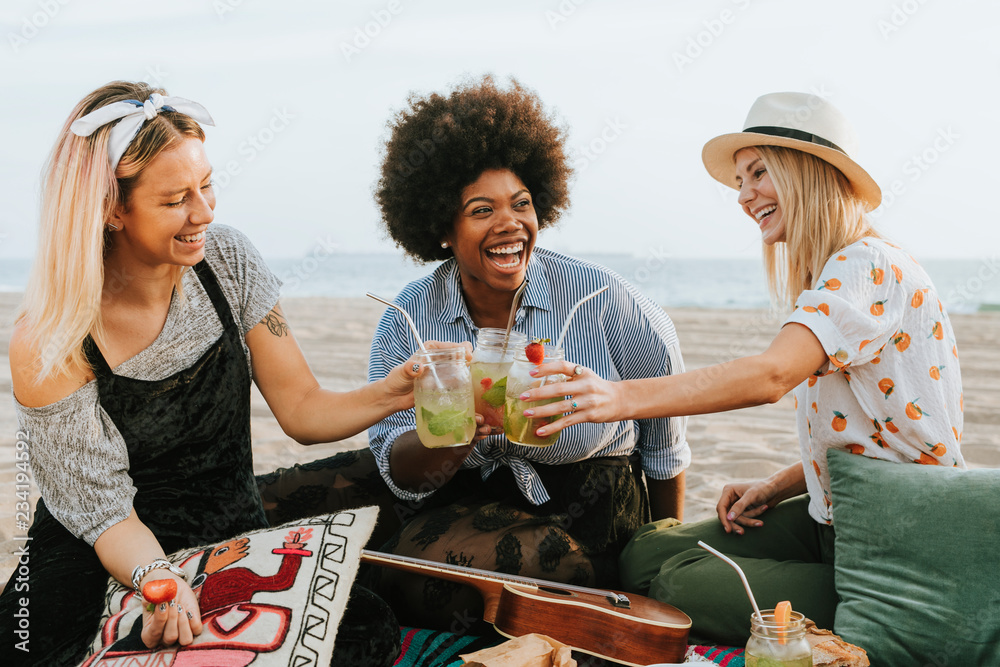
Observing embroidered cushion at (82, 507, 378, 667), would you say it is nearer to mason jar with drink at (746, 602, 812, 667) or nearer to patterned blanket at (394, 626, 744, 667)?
patterned blanket at (394, 626, 744, 667)

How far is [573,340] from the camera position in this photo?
11.1 ft

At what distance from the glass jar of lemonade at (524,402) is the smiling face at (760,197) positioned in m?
1.04

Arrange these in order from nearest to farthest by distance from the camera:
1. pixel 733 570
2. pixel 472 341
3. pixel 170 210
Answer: pixel 170 210, pixel 733 570, pixel 472 341

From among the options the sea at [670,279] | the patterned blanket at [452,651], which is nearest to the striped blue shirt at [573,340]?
the patterned blanket at [452,651]

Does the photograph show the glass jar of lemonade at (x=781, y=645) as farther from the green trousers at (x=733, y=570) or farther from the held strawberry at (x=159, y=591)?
the held strawberry at (x=159, y=591)

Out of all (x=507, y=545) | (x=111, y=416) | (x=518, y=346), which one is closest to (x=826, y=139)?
(x=518, y=346)

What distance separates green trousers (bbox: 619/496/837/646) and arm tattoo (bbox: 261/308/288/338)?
5.25ft

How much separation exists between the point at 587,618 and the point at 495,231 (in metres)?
1.54

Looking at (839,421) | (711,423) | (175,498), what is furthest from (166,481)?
(711,423)

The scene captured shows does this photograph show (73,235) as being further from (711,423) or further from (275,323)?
(711,423)

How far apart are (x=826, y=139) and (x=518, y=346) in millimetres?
1266

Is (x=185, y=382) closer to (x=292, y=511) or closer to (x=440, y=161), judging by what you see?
(x=292, y=511)

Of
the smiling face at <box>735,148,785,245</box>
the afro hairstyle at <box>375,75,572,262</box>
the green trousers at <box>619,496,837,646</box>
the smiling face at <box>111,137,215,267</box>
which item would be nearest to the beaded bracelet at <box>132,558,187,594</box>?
the smiling face at <box>111,137,215,267</box>

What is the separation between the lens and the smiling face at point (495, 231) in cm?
329
